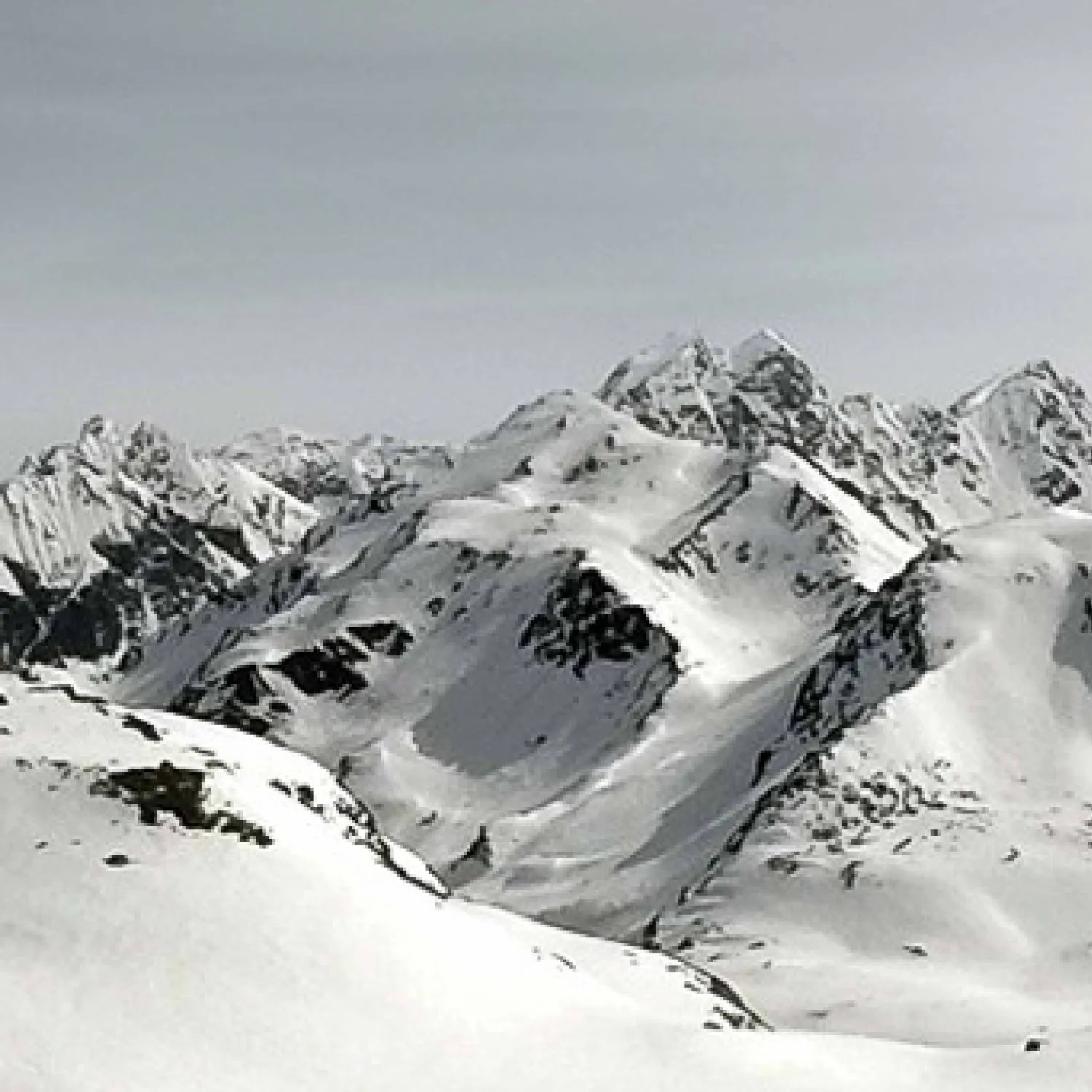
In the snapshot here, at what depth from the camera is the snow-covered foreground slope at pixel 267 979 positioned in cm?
3650

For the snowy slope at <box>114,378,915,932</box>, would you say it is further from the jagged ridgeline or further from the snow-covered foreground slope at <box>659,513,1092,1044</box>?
the snow-covered foreground slope at <box>659,513,1092,1044</box>

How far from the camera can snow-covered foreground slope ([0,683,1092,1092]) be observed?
1437 inches

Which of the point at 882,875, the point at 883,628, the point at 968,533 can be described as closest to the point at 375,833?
the point at 882,875

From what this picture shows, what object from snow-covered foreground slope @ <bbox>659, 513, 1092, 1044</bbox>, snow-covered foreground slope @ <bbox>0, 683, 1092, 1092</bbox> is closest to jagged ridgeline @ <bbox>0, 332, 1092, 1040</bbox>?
snow-covered foreground slope @ <bbox>659, 513, 1092, 1044</bbox>

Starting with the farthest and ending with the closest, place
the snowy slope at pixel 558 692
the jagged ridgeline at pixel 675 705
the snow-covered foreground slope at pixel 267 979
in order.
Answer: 1. the snowy slope at pixel 558 692
2. the jagged ridgeline at pixel 675 705
3. the snow-covered foreground slope at pixel 267 979

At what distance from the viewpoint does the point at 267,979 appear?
1583 inches

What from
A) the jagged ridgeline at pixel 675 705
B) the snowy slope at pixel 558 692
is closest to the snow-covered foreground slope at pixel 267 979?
the jagged ridgeline at pixel 675 705

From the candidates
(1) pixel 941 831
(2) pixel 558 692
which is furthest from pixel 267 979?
(2) pixel 558 692

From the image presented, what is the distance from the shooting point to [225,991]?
39.1 metres

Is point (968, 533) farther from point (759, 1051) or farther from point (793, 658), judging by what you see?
point (759, 1051)

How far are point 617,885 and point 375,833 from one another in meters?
62.7

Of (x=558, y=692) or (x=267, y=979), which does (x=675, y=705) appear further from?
(x=267, y=979)

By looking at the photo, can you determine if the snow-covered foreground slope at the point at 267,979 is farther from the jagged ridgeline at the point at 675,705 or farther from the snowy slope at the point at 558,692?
the snowy slope at the point at 558,692

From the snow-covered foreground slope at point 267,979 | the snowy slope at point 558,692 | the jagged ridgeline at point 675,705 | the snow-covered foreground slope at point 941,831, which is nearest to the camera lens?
the snow-covered foreground slope at point 267,979
